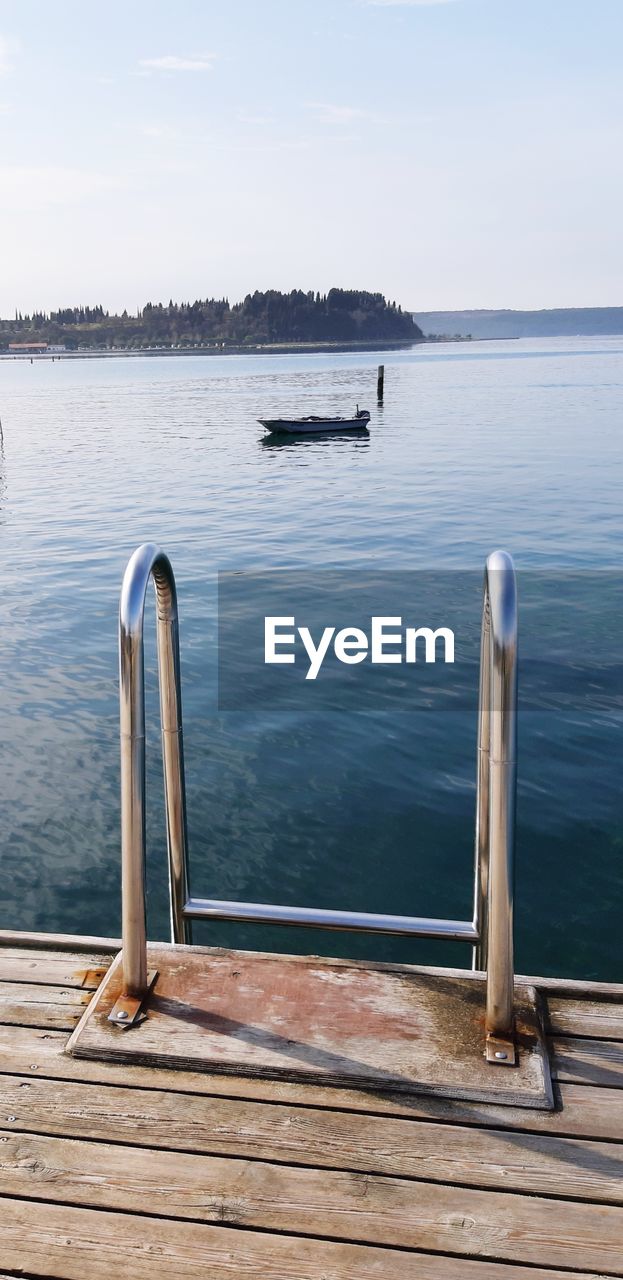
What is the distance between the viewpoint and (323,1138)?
2566mm

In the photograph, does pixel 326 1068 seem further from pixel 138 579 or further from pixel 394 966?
pixel 138 579

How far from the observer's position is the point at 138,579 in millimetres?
2938

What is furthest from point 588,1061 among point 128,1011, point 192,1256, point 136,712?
point 136,712

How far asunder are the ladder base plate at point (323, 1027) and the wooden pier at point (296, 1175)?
44 mm

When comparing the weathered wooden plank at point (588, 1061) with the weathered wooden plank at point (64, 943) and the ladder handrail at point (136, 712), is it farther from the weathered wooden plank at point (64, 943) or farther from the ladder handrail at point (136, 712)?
the weathered wooden plank at point (64, 943)

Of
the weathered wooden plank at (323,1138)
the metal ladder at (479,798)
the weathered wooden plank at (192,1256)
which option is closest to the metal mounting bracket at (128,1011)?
the metal ladder at (479,798)

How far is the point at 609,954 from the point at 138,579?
16.5 ft

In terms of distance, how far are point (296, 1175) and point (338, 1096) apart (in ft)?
0.98

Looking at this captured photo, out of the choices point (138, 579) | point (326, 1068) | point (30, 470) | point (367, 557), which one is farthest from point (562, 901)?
point (30, 470)

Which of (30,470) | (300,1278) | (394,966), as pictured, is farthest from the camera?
(30,470)

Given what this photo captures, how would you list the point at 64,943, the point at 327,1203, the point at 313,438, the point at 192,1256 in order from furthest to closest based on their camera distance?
the point at 313,438 → the point at 64,943 → the point at 327,1203 → the point at 192,1256

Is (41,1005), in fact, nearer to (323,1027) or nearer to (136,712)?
(323,1027)

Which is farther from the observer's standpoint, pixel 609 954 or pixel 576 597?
pixel 576 597

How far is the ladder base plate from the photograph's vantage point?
109 inches
